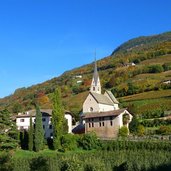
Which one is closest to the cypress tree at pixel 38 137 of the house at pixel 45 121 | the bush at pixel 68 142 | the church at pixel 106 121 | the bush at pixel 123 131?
the bush at pixel 68 142

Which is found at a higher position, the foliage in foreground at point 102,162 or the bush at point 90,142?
the bush at point 90,142

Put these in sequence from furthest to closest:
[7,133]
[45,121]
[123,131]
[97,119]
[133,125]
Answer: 1. [45,121]
2. [97,119]
3. [133,125]
4. [123,131]
5. [7,133]

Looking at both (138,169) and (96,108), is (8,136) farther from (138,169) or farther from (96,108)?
(138,169)

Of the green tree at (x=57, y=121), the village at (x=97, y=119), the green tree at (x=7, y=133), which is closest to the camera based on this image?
the green tree at (x=7, y=133)

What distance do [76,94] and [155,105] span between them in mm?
59721

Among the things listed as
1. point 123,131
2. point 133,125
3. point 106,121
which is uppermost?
point 106,121

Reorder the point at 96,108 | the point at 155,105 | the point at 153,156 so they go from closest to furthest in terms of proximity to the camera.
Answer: the point at 153,156
the point at 96,108
the point at 155,105

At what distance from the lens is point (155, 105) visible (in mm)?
97938

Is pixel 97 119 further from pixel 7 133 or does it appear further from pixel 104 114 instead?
pixel 7 133

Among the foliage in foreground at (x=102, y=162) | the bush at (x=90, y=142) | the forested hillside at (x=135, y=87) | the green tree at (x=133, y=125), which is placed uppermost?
the forested hillside at (x=135, y=87)

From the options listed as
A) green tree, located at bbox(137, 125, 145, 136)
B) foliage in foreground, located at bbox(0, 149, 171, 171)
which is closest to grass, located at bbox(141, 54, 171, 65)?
green tree, located at bbox(137, 125, 145, 136)

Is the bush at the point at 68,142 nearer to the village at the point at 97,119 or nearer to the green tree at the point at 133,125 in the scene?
the village at the point at 97,119

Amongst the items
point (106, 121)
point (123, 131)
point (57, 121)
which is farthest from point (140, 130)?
point (57, 121)

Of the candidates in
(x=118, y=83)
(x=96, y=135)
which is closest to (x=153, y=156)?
(x=96, y=135)
